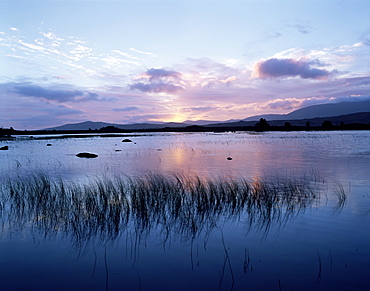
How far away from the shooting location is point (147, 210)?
11867mm

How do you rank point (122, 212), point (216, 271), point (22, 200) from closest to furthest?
point (216, 271) < point (122, 212) < point (22, 200)

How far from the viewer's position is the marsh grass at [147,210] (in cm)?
970

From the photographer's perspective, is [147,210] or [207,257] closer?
[207,257]

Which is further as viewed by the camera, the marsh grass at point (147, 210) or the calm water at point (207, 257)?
the marsh grass at point (147, 210)

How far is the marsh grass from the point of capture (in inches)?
382

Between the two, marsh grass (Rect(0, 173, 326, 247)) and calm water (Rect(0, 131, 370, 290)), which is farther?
marsh grass (Rect(0, 173, 326, 247))

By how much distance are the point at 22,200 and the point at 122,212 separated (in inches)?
219

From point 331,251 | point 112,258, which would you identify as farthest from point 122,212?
point 331,251

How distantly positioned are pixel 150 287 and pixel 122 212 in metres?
5.64

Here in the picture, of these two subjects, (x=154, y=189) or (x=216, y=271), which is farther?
(x=154, y=189)

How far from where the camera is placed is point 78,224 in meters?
10.2

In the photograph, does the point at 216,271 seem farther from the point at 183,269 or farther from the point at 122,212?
the point at 122,212

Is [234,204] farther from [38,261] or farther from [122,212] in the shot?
[38,261]

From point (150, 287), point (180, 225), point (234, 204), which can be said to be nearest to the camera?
point (150, 287)
